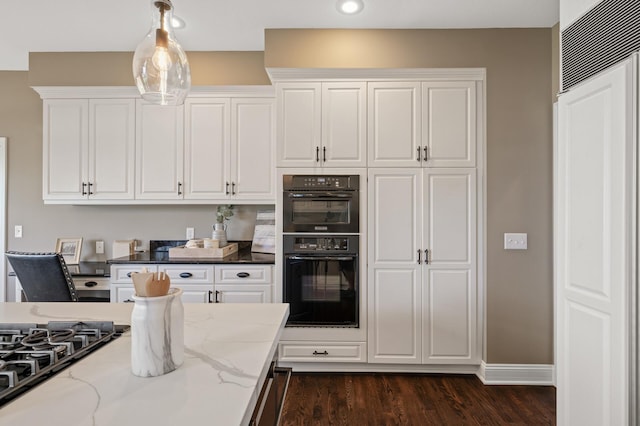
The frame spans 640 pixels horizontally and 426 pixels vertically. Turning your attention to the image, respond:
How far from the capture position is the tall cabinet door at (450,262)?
2756 millimetres

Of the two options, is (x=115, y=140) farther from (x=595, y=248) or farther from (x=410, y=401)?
(x=595, y=248)

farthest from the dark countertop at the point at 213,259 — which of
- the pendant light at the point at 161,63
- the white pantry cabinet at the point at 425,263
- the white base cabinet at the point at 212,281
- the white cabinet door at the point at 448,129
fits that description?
the pendant light at the point at 161,63

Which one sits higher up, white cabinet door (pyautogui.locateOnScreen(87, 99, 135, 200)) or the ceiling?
the ceiling

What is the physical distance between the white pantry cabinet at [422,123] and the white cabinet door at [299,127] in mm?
422

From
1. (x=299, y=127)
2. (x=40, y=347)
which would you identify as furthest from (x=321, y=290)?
(x=40, y=347)

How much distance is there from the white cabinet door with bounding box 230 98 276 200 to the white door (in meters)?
2.16

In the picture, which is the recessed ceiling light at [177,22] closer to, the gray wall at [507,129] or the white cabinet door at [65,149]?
the gray wall at [507,129]

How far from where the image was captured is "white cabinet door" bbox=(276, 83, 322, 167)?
280 centimetres

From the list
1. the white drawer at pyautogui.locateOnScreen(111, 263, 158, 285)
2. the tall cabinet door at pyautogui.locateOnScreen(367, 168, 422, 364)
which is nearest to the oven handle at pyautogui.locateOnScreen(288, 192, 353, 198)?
the tall cabinet door at pyautogui.locateOnScreen(367, 168, 422, 364)

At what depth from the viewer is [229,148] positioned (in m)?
3.14

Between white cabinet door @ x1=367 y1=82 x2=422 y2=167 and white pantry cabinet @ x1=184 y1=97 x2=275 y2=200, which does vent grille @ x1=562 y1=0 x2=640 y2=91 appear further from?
white pantry cabinet @ x1=184 y1=97 x2=275 y2=200

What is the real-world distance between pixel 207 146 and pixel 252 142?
401mm

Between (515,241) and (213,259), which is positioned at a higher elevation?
A: (515,241)

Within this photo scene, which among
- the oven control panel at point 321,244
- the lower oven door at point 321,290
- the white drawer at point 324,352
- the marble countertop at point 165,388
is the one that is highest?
the oven control panel at point 321,244
